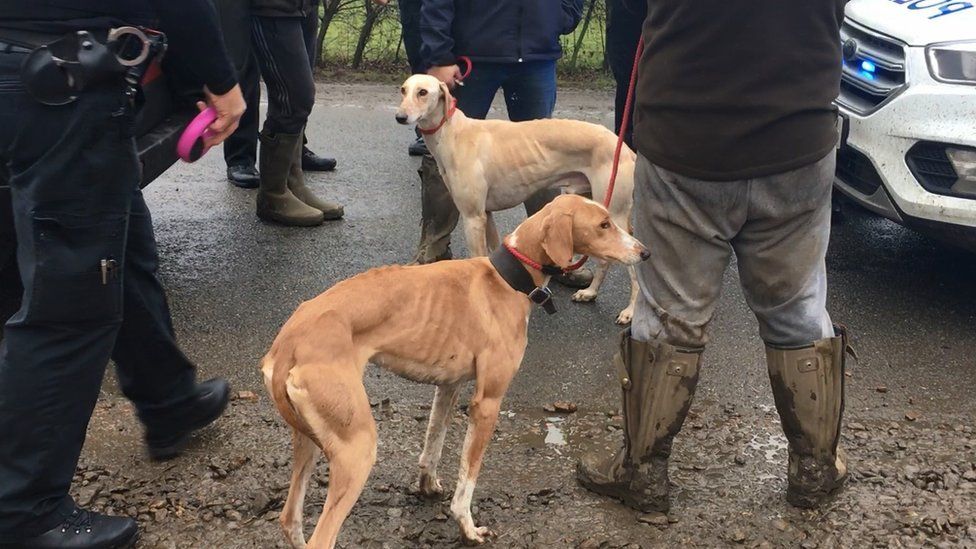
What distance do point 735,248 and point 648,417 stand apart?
599 mm

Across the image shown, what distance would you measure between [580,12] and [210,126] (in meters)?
3.00

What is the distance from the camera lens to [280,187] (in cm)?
562

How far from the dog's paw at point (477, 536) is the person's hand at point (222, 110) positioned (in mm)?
1424

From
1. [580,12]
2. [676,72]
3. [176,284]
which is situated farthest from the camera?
[580,12]

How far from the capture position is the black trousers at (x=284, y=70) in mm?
5074

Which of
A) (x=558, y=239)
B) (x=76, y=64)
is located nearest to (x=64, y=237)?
(x=76, y=64)

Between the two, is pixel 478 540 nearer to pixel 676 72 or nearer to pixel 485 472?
pixel 485 472

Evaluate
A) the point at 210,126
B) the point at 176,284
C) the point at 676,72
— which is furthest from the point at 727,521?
the point at 176,284

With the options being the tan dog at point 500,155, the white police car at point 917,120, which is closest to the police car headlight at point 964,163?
the white police car at point 917,120

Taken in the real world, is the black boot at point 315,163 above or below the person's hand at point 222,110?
below

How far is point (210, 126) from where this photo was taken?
277 cm

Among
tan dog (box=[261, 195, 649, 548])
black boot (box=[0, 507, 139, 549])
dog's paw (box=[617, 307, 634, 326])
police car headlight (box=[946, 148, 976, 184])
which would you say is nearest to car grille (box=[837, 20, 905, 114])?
police car headlight (box=[946, 148, 976, 184])

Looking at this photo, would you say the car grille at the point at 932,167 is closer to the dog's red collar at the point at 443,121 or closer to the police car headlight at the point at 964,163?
the police car headlight at the point at 964,163

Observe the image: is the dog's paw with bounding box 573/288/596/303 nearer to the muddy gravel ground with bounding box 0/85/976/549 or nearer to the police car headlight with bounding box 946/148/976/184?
the muddy gravel ground with bounding box 0/85/976/549
